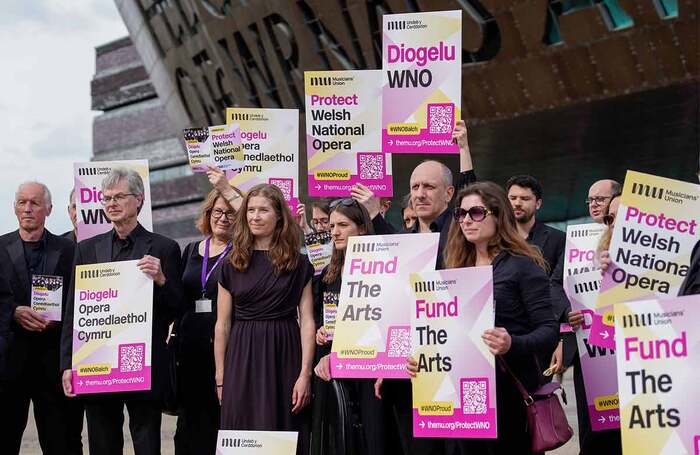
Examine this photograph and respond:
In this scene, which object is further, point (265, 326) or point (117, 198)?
point (117, 198)

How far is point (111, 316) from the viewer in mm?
6680

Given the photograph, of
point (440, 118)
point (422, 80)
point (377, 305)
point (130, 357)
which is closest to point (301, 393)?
point (377, 305)

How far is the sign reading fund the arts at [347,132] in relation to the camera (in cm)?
793

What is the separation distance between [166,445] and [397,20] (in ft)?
19.0

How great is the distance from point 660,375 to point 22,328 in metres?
4.64

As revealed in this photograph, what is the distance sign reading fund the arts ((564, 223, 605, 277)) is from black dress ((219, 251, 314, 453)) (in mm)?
1881

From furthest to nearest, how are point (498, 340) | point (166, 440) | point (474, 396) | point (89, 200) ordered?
point (166, 440), point (89, 200), point (474, 396), point (498, 340)

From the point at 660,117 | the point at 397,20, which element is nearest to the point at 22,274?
the point at 397,20

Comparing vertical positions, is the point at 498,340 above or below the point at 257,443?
above

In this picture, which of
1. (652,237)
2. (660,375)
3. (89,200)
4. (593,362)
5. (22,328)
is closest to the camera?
(660,375)

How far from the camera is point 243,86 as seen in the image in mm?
24953

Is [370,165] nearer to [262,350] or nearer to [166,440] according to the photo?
[262,350]

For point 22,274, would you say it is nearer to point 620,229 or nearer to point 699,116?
point 620,229

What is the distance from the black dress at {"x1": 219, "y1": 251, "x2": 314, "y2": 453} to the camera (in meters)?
6.53
